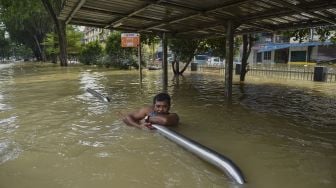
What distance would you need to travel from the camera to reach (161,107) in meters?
6.68

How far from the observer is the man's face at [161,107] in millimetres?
6631

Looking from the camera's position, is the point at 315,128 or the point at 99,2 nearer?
the point at 315,128

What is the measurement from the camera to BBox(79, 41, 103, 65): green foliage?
4347 centimetres

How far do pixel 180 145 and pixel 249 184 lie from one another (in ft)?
5.67

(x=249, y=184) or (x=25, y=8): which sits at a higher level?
(x=25, y=8)

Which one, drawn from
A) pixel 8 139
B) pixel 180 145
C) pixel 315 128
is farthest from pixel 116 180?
pixel 315 128

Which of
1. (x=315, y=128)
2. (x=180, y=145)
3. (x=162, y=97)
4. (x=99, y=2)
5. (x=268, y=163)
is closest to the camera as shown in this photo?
(x=268, y=163)

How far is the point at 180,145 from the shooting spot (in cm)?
559

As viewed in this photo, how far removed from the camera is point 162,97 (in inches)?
260

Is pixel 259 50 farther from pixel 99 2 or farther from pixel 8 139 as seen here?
pixel 8 139

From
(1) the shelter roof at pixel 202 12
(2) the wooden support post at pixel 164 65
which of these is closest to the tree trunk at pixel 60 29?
(2) the wooden support post at pixel 164 65

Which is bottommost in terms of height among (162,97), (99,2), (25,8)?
(162,97)

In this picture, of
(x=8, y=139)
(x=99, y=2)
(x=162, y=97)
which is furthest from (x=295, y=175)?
(x=99, y=2)

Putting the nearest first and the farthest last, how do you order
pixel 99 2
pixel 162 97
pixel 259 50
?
pixel 162 97 < pixel 99 2 < pixel 259 50
